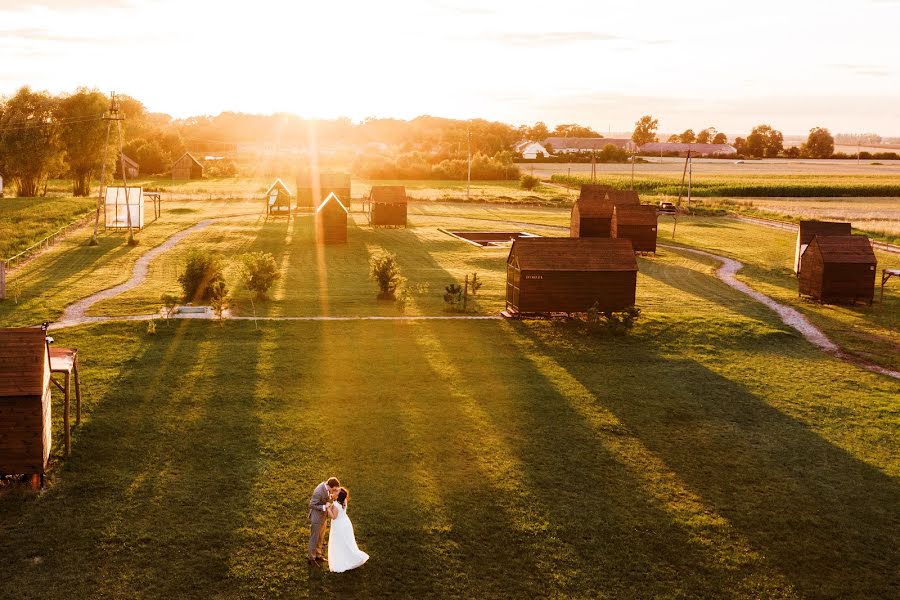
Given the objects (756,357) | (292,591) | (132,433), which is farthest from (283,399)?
(756,357)

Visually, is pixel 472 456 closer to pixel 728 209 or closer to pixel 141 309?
pixel 141 309

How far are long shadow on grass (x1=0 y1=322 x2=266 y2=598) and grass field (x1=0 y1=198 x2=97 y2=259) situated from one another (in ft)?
92.0

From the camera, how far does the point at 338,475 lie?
17859 mm

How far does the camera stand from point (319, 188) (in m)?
74.4

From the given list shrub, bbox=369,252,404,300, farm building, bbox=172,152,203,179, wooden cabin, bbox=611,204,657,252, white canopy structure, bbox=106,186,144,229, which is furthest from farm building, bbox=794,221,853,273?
farm building, bbox=172,152,203,179

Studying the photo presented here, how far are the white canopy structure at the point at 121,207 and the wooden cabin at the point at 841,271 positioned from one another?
4405cm

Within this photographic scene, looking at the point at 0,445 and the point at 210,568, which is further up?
the point at 0,445

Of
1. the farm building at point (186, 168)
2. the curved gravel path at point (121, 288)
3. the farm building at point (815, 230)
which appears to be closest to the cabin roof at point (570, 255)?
the farm building at point (815, 230)

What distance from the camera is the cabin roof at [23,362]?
16.2 meters

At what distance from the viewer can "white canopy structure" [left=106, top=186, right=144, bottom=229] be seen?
57.1m

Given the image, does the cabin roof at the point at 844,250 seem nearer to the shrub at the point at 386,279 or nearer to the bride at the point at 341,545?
the shrub at the point at 386,279

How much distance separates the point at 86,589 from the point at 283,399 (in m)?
9.48

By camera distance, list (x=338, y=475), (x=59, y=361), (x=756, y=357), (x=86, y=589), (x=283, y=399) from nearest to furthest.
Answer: (x=86, y=589) < (x=338, y=475) < (x=59, y=361) < (x=283, y=399) < (x=756, y=357)

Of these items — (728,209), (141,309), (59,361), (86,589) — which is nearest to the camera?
(86,589)
